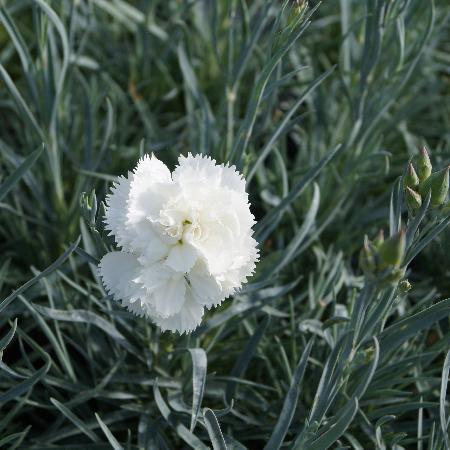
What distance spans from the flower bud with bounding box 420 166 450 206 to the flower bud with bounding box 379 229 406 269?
150 mm

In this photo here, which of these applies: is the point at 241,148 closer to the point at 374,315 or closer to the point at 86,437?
the point at 374,315

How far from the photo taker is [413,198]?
0.90 meters

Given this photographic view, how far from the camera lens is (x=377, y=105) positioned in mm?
1529

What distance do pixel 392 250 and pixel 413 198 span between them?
14cm

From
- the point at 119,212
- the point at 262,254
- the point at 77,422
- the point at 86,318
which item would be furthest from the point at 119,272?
the point at 262,254

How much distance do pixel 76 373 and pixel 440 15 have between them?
1416mm

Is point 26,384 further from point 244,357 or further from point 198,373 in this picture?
point 244,357

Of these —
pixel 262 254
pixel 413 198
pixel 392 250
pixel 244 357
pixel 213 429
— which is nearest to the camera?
pixel 392 250

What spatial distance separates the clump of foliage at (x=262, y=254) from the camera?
1046 mm

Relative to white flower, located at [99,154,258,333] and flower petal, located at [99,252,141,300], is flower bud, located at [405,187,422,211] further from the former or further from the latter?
flower petal, located at [99,252,141,300]

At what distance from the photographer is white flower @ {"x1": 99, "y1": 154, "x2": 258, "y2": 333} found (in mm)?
902

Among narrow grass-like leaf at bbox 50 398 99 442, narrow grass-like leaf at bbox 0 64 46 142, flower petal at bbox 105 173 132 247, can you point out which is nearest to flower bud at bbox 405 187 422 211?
flower petal at bbox 105 173 132 247

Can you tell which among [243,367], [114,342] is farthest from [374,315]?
[114,342]

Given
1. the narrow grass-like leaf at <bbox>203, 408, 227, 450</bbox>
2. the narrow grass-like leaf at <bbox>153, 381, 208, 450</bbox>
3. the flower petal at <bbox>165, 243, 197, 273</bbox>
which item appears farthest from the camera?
the narrow grass-like leaf at <bbox>153, 381, 208, 450</bbox>
